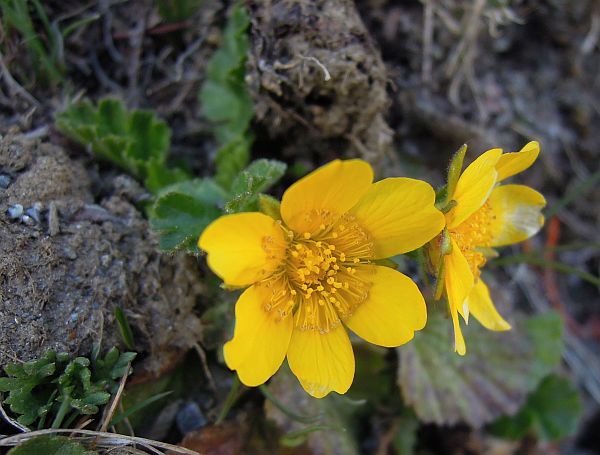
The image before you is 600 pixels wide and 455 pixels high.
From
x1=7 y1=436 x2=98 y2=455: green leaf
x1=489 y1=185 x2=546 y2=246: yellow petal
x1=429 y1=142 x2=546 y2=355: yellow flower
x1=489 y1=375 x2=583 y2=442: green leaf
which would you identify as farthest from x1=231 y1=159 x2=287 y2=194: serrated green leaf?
x1=489 y1=375 x2=583 y2=442: green leaf

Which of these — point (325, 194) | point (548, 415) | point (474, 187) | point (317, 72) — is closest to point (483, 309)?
point (474, 187)

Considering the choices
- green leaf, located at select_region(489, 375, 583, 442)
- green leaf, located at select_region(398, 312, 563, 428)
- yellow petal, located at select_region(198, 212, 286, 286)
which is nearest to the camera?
yellow petal, located at select_region(198, 212, 286, 286)

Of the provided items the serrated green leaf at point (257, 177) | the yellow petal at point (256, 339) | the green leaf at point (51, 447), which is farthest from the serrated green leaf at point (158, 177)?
the green leaf at point (51, 447)

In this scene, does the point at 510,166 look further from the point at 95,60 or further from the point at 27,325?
the point at 95,60

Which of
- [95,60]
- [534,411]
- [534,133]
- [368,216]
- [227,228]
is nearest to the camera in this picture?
[227,228]

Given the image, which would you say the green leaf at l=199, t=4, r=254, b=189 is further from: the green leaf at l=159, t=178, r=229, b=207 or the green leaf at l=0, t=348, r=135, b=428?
the green leaf at l=0, t=348, r=135, b=428

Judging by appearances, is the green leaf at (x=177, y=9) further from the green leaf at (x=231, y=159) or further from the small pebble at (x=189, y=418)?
the small pebble at (x=189, y=418)

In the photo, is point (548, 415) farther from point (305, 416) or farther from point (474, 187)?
point (474, 187)

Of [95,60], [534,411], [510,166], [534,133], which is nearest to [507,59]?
[534,133]
